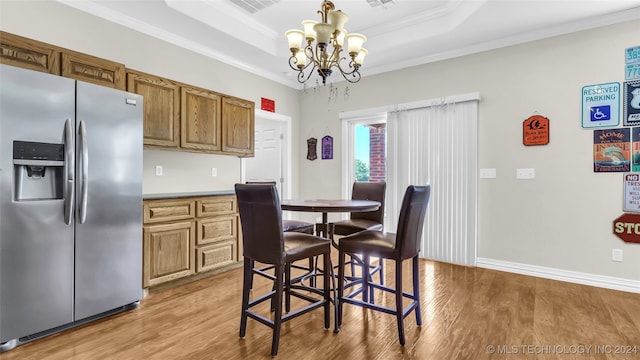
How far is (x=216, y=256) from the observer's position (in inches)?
132

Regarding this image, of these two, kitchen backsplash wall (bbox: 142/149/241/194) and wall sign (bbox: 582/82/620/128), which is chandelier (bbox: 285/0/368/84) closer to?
kitchen backsplash wall (bbox: 142/149/241/194)

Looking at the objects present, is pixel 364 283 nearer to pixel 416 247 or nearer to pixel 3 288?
pixel 416 247

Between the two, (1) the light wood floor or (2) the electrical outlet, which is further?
(2) the electrical outlet

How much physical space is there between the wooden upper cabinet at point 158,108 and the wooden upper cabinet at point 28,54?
1.80 feet

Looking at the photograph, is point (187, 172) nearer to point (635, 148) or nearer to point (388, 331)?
point (388, 331)

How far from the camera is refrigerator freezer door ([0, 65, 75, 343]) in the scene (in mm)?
1883

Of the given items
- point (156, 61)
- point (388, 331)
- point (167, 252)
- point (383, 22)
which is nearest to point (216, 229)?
point (167, 252)

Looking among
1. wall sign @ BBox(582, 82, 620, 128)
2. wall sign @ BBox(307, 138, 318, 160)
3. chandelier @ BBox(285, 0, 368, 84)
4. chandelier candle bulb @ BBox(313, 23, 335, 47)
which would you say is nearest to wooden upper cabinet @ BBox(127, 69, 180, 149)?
chandelier @ BBox(285, 0, 368, 84)

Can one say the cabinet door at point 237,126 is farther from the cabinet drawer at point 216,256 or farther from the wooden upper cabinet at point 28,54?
the wooden upper cabinet at point 28,54

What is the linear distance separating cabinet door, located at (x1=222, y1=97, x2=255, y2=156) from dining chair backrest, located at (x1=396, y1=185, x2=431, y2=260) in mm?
2489

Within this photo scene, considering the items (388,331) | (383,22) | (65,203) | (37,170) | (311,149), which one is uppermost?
(383,22)

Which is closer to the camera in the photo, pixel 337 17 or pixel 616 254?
pixel 337 17

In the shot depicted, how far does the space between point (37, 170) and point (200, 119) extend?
1.60m

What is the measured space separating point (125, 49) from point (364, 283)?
3.27 m
